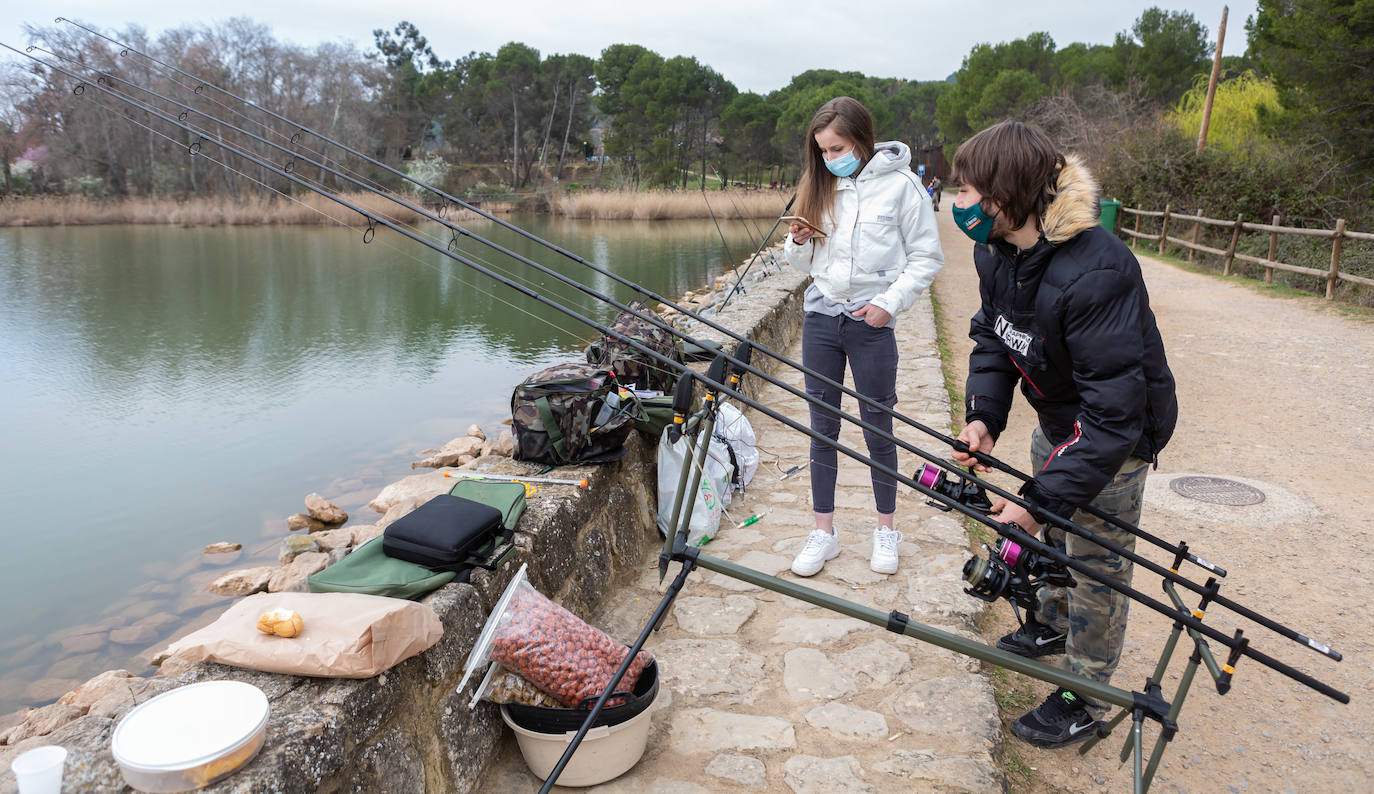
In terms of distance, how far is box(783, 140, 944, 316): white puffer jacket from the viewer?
2926mm

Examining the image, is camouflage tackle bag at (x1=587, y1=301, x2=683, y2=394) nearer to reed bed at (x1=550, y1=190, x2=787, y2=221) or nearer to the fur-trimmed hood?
the fur-trimmed hood

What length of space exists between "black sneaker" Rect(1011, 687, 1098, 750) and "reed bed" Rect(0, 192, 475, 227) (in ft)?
72.7

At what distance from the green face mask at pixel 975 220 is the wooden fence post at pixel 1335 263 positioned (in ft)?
37.1

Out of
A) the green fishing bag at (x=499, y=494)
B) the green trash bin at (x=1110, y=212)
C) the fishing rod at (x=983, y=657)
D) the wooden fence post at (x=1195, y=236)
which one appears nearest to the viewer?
the fishing rod at (x=983, y=657)

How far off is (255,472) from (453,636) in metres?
5.35

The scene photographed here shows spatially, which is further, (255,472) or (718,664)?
(255,472)

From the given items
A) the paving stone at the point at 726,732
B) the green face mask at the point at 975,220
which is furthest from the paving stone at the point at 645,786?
the green face mask at the point at 975,220

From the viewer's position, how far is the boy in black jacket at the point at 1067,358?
1837mm

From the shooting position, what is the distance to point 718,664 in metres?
2.76

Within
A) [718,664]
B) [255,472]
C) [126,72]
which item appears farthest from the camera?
[126,72]

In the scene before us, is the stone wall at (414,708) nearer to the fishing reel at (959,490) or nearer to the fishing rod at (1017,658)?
the fishing rod at (1017,658)

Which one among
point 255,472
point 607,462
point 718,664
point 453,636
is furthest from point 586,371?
point 255,472

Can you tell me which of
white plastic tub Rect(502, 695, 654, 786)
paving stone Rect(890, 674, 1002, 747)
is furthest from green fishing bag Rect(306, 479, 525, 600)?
paving stone Rect(890, 674, 1002, 747)

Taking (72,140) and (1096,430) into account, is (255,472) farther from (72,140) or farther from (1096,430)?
(72,140)
